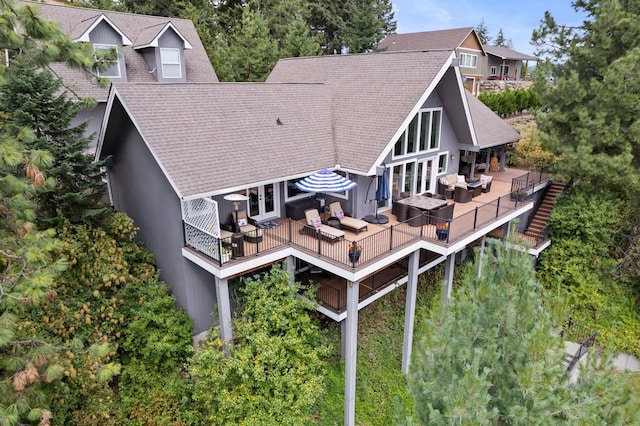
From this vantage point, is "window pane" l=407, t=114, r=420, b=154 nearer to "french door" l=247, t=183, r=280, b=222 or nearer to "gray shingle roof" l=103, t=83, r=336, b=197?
"gray shingle roof" l=103, t=83, r=336, b=197

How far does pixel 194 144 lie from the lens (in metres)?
11.9

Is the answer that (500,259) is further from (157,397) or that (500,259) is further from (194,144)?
(157,397)

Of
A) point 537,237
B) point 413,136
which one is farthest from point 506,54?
point 413,136

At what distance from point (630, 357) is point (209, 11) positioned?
41.5 metres

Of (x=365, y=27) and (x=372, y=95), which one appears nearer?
(x=372, y=95)

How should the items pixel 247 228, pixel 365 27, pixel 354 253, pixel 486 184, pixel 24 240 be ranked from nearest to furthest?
pixel 24 240 < pixel 354 253 < pixel 247 228 < pixel 486 184 < pixel 365 27

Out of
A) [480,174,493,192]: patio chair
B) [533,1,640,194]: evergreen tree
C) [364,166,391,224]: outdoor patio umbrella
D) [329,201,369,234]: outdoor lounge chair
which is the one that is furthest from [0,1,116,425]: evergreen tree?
[533,1,640,194]: evergreen tree

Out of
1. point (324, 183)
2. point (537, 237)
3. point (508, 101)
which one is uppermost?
point (508, 101)

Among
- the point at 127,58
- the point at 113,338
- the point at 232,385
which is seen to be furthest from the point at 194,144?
the point at 127,58

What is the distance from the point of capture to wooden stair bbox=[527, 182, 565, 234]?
19.9 meters

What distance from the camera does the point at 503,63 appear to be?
172 ft

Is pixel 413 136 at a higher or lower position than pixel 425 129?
lower

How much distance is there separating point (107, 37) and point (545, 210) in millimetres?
24214

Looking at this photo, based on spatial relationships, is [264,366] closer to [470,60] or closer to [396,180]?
[396,180]
